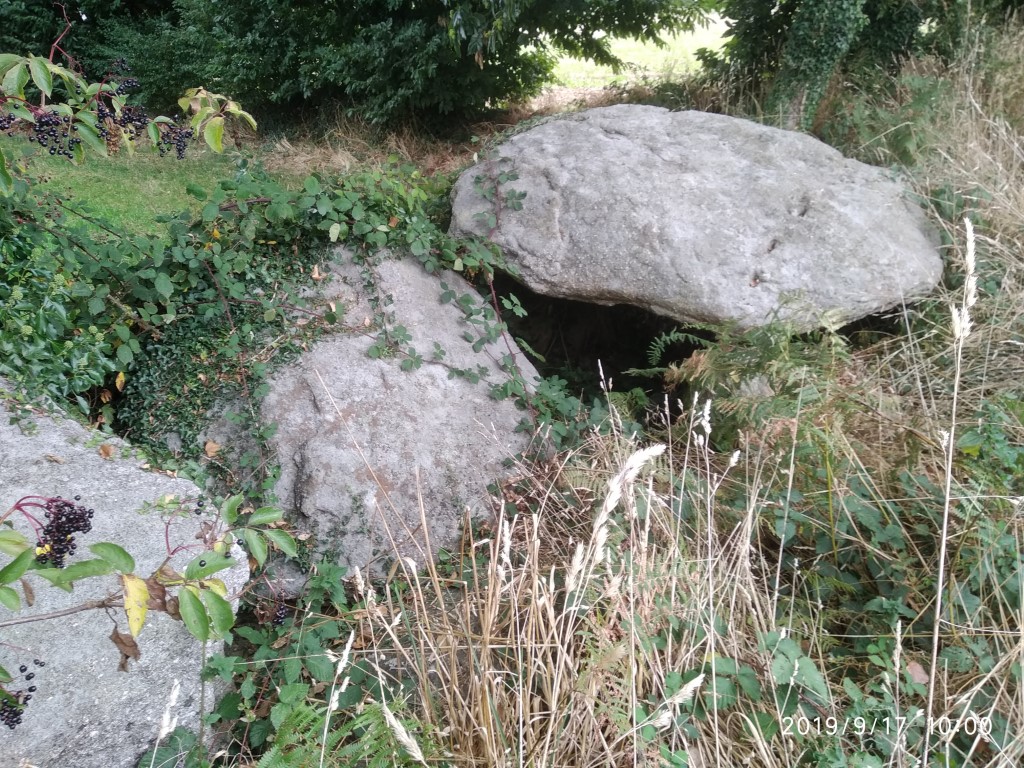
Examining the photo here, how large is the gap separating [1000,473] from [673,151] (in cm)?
259

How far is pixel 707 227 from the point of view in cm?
393

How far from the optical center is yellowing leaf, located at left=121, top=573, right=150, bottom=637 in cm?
140

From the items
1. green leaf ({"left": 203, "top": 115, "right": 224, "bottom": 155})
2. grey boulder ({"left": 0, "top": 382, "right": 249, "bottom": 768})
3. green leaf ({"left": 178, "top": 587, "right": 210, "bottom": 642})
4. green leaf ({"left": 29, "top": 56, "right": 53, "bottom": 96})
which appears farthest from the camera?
green leaf ({"left": 203, "top": 115, "right": 224, "bottom": 155})

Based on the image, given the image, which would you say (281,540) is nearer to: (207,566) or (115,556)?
(207,566)

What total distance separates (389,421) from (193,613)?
1.91 m

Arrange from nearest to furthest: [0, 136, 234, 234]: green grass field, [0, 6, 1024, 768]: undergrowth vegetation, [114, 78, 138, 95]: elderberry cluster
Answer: [0, 6, 1024, 768]: undergrowth vegetation < [114, 78, 138, 95]: elderberry cluster < [0, 136, 234, 234]: green grass field

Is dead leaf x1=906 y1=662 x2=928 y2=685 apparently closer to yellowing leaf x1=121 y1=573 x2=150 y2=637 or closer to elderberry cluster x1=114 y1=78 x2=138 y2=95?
yellowing leaf x1=121 y1=573 x2=150 y2=637

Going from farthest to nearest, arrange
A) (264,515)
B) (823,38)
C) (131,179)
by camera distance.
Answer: (131,179)
(823,38)
(264,515)

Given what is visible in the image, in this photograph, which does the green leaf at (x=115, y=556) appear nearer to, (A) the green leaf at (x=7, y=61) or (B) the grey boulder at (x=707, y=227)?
(A) the green leaf at (x=7, y=61)

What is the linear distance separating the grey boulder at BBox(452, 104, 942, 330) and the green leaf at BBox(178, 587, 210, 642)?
281 cm

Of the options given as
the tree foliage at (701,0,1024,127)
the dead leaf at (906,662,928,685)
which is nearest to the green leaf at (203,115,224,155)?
the dead leaf at (906,662,928,685)

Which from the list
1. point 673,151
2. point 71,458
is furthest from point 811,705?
point 673,151
